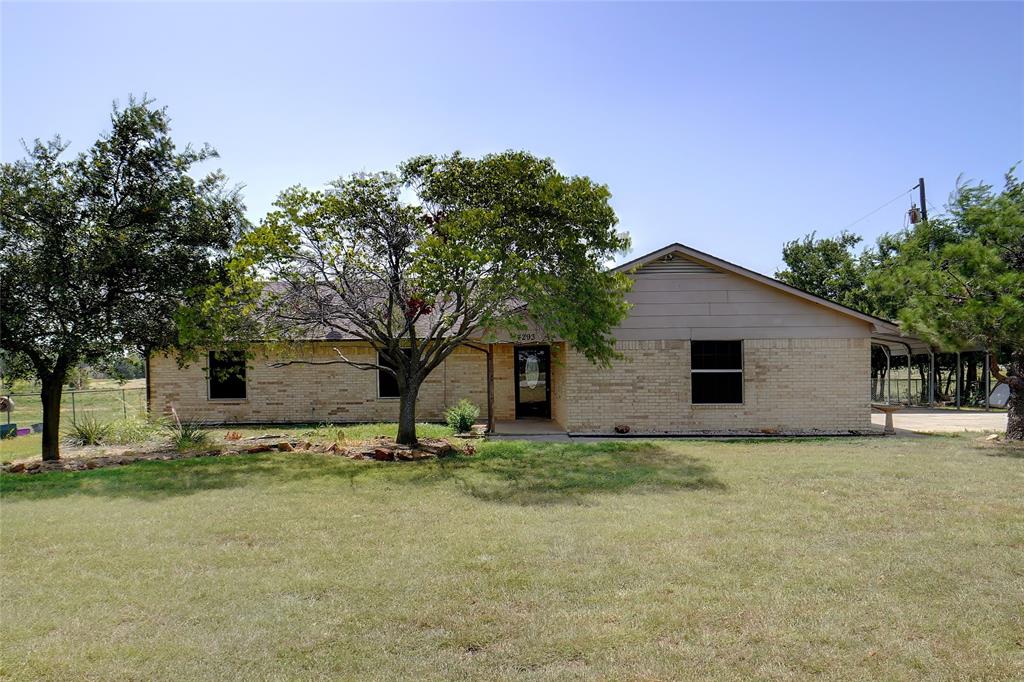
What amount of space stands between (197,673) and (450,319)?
8407mm

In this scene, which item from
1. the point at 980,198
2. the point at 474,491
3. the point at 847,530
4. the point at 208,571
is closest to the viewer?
the point at 208,571

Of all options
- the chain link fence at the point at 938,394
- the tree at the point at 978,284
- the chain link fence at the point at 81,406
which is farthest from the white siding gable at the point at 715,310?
the chain link fence at the point at 81,406

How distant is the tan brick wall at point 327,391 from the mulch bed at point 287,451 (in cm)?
500

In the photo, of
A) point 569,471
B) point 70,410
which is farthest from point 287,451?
point 70,410

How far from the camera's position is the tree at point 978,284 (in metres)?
11.8

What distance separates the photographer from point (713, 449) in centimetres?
1228

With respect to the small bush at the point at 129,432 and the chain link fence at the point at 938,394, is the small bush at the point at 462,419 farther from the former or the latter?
the chain link fence at the point at 938,394

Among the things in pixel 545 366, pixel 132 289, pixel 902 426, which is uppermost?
pixel 132 289

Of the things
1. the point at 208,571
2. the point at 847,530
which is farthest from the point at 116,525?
the point at 847,530

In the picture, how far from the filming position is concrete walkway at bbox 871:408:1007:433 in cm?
1637

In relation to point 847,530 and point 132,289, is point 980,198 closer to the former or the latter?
point 847,530

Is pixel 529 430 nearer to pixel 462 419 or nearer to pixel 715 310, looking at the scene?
pixel 462 419

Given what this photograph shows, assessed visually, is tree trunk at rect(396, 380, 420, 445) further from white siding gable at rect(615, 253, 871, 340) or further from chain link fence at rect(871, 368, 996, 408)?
chain link fence at rect(871, 368, 996, 408)

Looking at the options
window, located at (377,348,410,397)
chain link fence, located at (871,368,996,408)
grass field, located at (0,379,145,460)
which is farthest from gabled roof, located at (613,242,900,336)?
grass field, located at (0,379,145,460)
